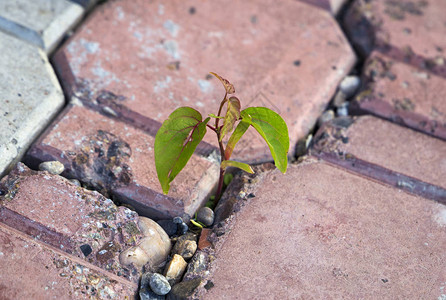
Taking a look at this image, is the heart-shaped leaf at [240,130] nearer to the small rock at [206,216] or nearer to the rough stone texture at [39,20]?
the small rock at [206,216]

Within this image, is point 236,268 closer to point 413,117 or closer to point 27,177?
point 27,177

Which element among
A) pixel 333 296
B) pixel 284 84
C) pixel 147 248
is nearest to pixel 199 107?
pixel 284 84

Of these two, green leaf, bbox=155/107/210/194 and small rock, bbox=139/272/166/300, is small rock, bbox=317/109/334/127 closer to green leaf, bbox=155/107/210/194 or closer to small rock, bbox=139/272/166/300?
green leaf, bbox=155/107/210/194

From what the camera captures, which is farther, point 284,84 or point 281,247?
point 284,84

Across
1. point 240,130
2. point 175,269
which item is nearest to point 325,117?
point 240,130

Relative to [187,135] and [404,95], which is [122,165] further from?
[404,95]

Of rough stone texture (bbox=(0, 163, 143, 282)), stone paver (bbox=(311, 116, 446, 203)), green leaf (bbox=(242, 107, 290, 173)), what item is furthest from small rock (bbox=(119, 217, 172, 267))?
stone paver (bbox=(311, 116, 446, 203))

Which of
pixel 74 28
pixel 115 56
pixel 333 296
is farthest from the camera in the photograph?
pixel 74 28
